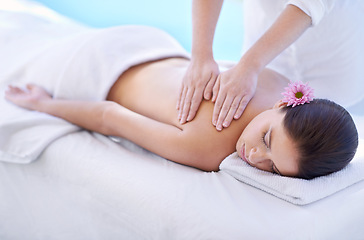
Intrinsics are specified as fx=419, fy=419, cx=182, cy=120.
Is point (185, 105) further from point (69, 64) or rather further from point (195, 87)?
point (69, 64)

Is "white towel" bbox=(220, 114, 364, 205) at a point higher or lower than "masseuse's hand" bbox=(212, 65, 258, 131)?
lower

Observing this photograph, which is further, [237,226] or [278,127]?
[278,127]

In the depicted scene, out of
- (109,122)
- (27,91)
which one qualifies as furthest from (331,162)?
(27,91)

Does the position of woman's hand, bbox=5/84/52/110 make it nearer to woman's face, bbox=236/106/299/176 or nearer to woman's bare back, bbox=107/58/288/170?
woman's bare back, bbox=107/58/288/170

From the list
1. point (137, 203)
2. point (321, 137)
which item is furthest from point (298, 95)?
point (137, 203)

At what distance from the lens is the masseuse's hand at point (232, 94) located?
132cm

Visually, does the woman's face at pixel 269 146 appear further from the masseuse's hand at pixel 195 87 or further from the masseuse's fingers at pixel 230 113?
the masseuse's hand at pixel 195 87

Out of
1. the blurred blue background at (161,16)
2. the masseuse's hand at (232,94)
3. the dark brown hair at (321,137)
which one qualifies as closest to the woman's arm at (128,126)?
the masseuse's hand at (232,94)

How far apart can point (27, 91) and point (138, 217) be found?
0.84 metres

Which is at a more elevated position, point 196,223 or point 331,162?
point 331,162

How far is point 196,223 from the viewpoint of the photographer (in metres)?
1.07

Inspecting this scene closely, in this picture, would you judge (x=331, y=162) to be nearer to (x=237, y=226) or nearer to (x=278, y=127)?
(x=278, y=127)

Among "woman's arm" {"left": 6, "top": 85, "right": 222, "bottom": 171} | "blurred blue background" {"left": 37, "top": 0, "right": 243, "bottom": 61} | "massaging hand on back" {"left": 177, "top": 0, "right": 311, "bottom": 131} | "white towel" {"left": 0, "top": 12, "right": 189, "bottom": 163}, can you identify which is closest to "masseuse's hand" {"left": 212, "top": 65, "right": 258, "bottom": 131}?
"massaging hand on back" {"left": 177, "top": 0, "right": 311, "bottom": 131}

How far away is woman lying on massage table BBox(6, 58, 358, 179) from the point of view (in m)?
1.13
